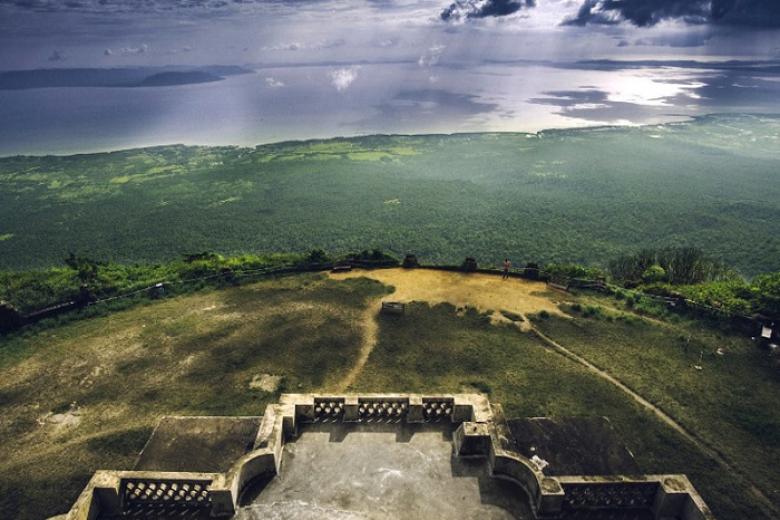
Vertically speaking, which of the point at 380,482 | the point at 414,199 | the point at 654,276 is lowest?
the point at 414,199

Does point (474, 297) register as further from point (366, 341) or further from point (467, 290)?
point (366, 341)

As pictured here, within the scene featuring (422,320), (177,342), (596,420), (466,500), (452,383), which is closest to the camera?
(466,500)

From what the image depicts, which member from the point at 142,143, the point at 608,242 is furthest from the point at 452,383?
the point at 142,143

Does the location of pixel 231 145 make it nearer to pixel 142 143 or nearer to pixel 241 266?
pixel 142 143

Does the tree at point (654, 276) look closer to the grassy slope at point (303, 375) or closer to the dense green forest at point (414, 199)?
the grassy slope at point (303, 375)

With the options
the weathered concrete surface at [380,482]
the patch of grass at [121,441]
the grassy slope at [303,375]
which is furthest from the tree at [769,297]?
the patch of grass at [121,441]

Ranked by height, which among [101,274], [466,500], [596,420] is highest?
[466,500]

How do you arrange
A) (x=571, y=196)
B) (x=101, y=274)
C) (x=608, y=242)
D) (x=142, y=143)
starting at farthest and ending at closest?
(x=142, y=143)
(x=571, y=196)
(x=608, y=242)
(x=101, y=274)

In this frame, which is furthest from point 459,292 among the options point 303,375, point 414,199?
point 414,199

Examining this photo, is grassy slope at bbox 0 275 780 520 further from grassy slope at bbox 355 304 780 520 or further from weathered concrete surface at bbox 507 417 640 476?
weathered concrete surface at bbox 507 417 640 476
